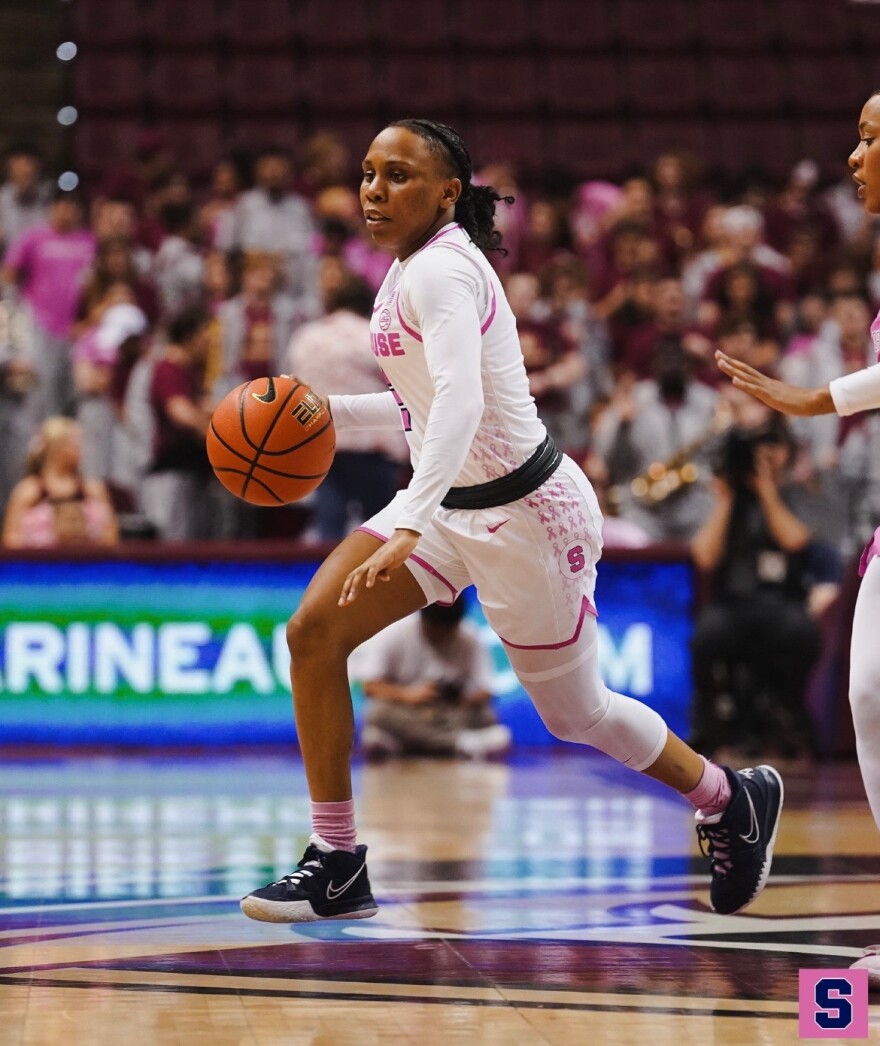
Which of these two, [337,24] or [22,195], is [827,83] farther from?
[22,195]

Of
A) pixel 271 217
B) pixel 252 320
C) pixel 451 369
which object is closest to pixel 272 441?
pixel 451 369

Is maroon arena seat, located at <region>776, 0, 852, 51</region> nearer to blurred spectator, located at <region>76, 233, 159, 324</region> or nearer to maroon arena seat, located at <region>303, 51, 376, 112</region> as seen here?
maroon arena seat, located at <region>303, 51, 376, 112</region>

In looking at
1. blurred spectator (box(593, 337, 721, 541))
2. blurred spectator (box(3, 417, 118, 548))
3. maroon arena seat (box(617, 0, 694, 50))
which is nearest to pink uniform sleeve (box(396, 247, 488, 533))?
blurred spectator (box(3, 417, 118, 548))

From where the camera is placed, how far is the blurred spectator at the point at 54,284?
1035 centimetres

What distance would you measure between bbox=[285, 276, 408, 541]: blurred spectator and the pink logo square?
5578 mm

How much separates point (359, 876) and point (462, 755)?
439cm

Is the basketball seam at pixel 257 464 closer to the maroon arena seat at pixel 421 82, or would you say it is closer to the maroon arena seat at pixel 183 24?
the maroon arena seat at pixel 421 82

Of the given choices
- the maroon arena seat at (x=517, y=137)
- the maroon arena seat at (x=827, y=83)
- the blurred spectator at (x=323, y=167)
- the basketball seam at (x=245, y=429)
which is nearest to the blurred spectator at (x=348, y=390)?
the blurred spectator at (x=323, y=167)

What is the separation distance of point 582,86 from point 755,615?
8143 millimetres

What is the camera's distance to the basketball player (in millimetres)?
3369

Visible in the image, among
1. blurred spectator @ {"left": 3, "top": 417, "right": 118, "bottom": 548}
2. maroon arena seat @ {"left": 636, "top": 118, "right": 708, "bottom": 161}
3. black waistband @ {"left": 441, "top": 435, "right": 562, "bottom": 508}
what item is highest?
maroon arena seat @ {"left": 636, "top": 118, "right": 708, "bottom": 161}

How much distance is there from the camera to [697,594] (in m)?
8.62

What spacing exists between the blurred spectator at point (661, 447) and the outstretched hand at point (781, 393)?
221 inches

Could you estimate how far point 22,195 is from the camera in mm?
11492
